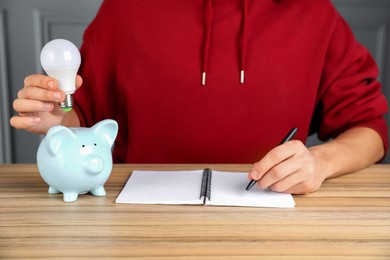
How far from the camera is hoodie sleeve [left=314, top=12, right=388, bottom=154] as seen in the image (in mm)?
1229

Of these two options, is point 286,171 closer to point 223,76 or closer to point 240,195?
point 240,195

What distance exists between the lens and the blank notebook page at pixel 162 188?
0.85 metres

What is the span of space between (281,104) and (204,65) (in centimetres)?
21

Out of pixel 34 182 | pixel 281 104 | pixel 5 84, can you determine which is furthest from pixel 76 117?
pixel 5 84

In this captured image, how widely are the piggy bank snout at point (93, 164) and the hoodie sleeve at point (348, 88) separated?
641 mm

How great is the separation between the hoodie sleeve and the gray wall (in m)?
1.03

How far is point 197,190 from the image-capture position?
90 cm

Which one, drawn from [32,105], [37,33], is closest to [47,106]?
[32,105]

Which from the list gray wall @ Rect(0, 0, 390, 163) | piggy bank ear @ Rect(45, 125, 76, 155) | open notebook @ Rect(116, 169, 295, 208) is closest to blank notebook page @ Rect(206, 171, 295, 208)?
open notebook @ Rect(116, 169, 295, 208)

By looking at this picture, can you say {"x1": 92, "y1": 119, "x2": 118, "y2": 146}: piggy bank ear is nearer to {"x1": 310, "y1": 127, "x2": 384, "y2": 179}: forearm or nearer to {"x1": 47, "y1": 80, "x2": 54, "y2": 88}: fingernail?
{"x1": 47, "y1": 80, "x2": 54, "y2": 88}: fingernail

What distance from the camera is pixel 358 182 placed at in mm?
990

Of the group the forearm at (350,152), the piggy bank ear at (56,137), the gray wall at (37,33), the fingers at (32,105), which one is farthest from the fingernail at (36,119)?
the gray wall at (37,33)

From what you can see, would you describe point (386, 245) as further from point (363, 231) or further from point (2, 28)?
point (2, 28)

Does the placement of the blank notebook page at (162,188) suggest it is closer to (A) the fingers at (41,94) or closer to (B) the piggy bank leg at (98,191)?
(B) the piggy bank leg at (98,191)
